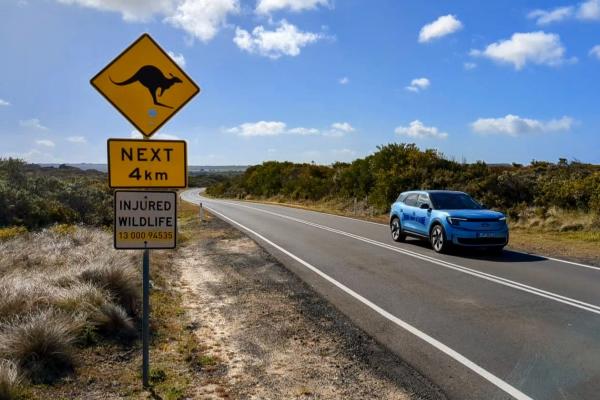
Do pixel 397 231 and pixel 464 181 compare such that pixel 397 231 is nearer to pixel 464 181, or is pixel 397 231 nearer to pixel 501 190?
pixel 501 190

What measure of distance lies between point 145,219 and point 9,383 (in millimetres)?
1709

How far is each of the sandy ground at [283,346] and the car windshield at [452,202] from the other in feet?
18.6

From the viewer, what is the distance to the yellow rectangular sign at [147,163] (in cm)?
445

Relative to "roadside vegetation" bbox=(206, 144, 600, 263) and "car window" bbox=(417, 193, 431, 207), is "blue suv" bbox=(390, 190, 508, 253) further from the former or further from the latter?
"roadside vegetation" bbox=(206, 144, 600, 263)

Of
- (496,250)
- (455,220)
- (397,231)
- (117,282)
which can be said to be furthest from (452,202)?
(117,282)

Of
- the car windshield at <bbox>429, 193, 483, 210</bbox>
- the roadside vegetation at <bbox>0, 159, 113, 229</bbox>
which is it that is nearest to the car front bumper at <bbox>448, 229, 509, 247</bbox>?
the car windshield at <bbox>429, 193, 483, 210</bbox>

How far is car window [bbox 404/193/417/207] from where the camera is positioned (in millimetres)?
14999

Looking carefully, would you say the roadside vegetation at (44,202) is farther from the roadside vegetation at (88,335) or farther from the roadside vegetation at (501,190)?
the roadside vegetation at (501,190)

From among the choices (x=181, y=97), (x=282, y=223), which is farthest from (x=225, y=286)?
(x=282, y=223)

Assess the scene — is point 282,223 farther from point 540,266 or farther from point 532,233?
point 540,266

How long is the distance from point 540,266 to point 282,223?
12932 mm

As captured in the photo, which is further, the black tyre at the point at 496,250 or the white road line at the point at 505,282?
the black tyre at the point at 496,250

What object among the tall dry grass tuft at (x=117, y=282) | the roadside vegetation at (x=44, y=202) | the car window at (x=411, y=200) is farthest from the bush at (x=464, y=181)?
the tall dry grass tuft at (x=117, y=282)

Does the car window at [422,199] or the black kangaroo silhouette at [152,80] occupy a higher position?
the black kangaroo silhouette at [152,80]
